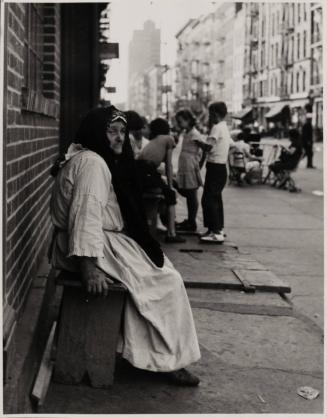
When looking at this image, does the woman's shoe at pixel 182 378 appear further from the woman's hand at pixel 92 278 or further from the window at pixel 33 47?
the window at pixel 33 47

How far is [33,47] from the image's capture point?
6062mm

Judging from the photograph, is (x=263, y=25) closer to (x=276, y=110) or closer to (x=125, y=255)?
(x=276, y=110)

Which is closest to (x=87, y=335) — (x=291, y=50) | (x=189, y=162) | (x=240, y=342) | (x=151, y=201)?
(x=240, y=342)

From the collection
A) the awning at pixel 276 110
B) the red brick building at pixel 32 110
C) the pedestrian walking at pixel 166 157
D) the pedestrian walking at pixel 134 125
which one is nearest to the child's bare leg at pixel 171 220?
the pedestrian walking at pixel 166 157

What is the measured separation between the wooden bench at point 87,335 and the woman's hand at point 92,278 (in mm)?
137

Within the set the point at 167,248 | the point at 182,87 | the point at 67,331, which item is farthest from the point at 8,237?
the point at 182,87

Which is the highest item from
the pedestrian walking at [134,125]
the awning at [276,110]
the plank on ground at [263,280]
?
the awning at [276,110]

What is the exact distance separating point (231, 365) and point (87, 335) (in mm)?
1088

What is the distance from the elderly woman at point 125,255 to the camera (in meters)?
3.60

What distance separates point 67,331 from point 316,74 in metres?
63.0

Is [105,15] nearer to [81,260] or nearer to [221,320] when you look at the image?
[221,320]

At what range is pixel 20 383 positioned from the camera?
331 centimetres

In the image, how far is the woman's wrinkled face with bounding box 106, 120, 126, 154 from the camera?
369cm

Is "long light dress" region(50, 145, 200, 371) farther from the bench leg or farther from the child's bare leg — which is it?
the child's bare leg
